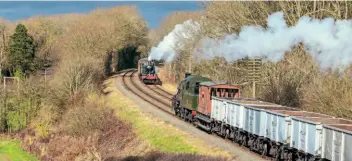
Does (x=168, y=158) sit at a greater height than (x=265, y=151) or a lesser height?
lesser

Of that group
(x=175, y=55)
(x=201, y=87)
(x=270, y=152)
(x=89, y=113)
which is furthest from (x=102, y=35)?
(x=270, y=152)

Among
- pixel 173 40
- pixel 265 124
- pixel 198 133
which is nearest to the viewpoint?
pixel 265 124

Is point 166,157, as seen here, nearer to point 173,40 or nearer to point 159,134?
point 159,134

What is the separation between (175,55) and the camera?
65.4 metres

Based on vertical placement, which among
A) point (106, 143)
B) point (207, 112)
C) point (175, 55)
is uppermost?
point (175, 55)

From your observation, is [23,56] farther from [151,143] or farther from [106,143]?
[151,143]

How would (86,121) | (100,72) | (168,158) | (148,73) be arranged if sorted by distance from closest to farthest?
(168,158) < (86,121) < (100,72) < (148,73)

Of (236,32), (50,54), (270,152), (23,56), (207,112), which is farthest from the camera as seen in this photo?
(50,54)

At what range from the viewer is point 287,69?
126ft

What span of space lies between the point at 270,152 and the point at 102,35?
55.2 metres

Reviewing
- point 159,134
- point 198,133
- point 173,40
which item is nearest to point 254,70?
point 198,133

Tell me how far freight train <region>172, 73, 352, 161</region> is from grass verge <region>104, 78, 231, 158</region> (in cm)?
176

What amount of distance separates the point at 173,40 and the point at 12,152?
26005mm

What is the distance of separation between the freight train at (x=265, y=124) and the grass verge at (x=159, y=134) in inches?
69.4
